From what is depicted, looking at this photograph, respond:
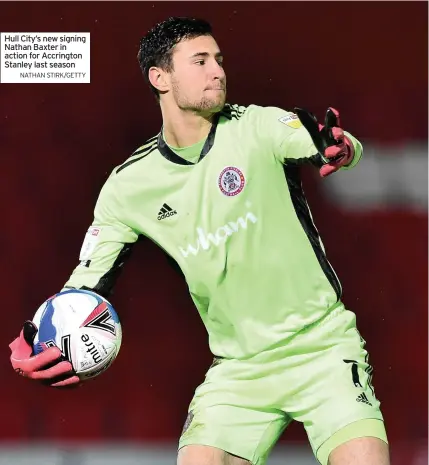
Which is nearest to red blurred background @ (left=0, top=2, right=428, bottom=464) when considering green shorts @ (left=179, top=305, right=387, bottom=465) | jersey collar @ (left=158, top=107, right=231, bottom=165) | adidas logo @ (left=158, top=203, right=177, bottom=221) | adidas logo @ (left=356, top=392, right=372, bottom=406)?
jersey collar @ (left=158, top=107, right=231, bottom=165)

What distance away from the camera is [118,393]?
466 cm

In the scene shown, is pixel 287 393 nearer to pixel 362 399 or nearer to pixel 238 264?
pixel 362 399

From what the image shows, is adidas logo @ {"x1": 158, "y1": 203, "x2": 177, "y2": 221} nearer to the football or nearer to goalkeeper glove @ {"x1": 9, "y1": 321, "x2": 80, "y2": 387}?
the football

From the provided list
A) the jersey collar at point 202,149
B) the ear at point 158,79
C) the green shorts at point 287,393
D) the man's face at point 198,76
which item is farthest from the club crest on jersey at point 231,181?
the green shorts at point 287,393

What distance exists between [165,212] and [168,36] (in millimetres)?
614

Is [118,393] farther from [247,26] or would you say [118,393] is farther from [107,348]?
[247,26]

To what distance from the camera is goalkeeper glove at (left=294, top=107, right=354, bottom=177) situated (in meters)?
2.85

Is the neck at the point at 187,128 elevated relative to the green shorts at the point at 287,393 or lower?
elevated

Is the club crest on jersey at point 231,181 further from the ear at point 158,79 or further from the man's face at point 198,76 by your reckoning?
the ear at point 158,79

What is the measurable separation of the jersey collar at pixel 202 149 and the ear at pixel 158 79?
0.58ft

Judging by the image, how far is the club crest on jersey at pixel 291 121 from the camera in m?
3.24

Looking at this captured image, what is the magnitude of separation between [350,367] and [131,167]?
1.02 meters

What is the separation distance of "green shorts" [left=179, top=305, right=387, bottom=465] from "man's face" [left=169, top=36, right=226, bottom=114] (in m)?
0.82

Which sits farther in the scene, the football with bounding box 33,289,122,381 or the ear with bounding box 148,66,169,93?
the ear with bounding box 148,66,169,93
